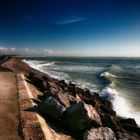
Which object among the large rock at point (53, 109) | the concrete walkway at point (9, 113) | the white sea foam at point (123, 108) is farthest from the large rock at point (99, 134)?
the white sea foam at point (123, 108)

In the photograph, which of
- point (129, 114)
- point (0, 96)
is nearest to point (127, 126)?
point (129, 114)

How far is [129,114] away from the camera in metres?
11.1

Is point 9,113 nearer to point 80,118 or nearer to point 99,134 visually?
point 80,118

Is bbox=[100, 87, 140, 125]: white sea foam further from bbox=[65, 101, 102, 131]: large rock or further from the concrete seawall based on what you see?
the concrete seawall

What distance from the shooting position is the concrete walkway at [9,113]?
3.97m

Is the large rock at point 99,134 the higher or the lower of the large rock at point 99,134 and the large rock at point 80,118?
the lower

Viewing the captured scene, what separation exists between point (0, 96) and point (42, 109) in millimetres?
1748

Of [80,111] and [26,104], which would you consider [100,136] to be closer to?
[80,111]

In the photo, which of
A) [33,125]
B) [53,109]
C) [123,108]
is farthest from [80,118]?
[123,108]

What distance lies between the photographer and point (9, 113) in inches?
195

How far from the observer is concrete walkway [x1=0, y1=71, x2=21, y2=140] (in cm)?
397

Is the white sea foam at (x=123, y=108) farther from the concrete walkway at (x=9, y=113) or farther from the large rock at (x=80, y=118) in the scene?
the concrete walkway at (x=9, y=113)

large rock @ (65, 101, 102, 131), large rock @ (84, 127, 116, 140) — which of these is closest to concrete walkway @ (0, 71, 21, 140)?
large rock @ (65, 101, 102, 131)

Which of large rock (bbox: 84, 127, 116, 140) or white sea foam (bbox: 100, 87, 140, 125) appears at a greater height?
large rock (bbox: 84, 127, 116, 140)
